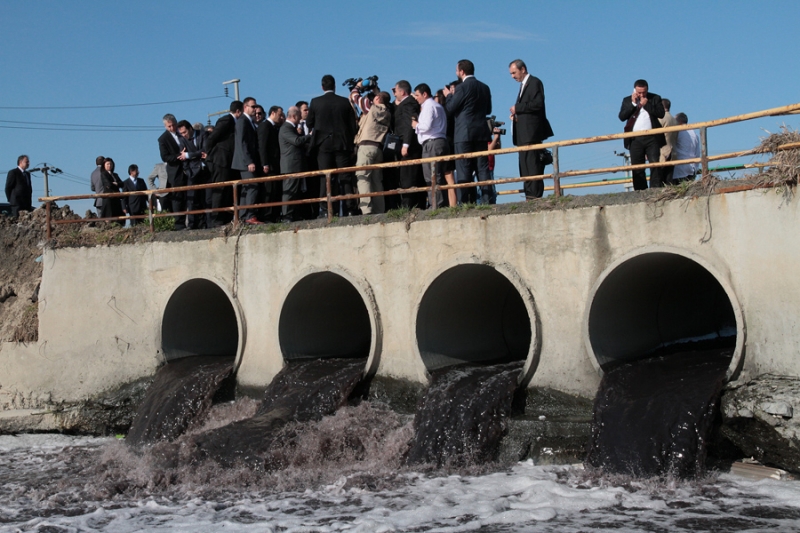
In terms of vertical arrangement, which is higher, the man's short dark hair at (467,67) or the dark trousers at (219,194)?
the man's short dark hair at (467,67)

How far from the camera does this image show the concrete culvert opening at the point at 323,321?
14352mm

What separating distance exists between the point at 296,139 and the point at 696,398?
7628 mm

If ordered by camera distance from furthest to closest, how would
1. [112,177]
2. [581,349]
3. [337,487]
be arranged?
[112,177]
[581,349]
[337,487]

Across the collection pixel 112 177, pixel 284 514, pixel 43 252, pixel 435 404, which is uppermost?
pixel 112 177

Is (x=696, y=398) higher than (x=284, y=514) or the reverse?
higher

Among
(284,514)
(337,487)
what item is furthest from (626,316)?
(284,514)

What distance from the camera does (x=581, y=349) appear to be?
11297mm

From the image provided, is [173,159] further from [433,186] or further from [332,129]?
[433,186]

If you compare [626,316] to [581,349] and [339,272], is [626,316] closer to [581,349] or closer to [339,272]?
[581,349]

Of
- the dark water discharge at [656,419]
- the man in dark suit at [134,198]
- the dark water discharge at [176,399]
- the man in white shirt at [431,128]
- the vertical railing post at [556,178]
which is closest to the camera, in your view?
the dark water discharge at [656,419]

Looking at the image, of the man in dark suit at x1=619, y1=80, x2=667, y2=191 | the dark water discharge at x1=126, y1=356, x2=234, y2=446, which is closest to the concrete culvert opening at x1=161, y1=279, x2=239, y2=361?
the dark water discharge at x1=126, y1=356, x2=234, y2=446

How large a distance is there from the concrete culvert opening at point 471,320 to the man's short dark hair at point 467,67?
2.77 m

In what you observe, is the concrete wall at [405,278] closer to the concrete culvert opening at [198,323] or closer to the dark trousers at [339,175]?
the concrete culvert opening at [198,323]

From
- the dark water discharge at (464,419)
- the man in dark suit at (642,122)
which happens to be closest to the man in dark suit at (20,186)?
the dark water discharge at (464,419)
